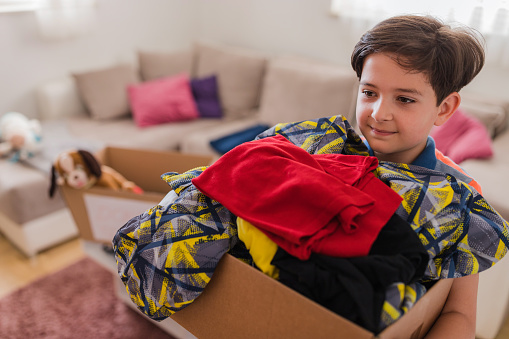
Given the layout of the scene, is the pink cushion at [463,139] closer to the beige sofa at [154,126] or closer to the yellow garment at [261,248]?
the beige sofa at [154,126]

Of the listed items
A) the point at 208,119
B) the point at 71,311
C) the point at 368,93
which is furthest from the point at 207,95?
the point at 368,93

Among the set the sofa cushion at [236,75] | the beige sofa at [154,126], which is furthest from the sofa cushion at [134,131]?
the sofa cushion at [236,75]

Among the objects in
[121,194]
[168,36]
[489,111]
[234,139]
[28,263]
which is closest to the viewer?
[121,194]

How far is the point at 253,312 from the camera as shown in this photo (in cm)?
54

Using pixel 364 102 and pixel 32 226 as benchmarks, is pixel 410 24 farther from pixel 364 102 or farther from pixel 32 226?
pixel 32 226

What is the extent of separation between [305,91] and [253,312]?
2027 millimetres

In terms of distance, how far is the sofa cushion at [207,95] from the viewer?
280cm

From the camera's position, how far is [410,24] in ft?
2.39

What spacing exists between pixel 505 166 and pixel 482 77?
0.76 metres

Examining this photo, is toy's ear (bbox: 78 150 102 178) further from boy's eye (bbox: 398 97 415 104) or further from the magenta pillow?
boy's eye (bbox: 398 97 415 104)

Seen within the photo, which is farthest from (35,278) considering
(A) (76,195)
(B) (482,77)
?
(B) (482,77)

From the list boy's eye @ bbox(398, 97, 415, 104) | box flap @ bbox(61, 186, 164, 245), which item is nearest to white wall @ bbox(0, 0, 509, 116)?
box flap @ bbox(61, 186, 164, 245)

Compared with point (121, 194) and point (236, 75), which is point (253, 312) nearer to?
point (121, 194)

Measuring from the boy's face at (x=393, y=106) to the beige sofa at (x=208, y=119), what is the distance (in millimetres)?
880
